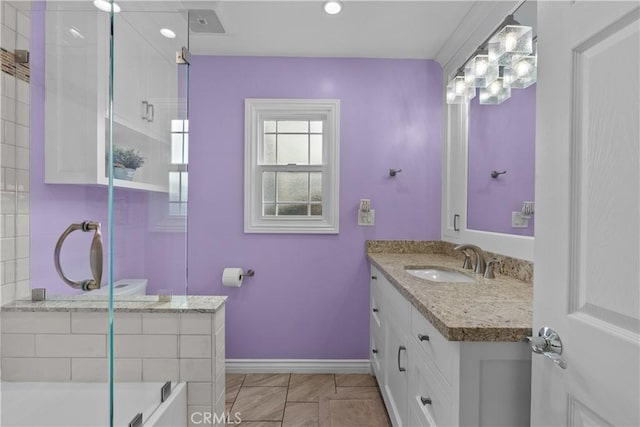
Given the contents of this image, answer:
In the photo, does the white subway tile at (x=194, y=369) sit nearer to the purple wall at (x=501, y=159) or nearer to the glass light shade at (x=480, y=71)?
the purple wall at (x=501, y=159)

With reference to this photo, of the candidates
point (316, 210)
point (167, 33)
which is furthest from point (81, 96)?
point (316, 210)

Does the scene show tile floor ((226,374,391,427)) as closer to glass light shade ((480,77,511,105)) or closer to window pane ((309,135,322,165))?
window pane ((309,135,322,165))

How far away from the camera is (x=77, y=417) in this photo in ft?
4.28

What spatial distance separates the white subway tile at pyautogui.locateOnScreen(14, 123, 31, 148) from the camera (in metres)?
1.44

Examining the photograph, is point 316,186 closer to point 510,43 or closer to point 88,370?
point 510,43

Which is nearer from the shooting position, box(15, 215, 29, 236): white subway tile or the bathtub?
the bathtub

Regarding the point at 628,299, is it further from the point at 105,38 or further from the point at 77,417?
the point at 105,38

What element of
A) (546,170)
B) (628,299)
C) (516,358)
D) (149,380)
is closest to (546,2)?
(546,170)

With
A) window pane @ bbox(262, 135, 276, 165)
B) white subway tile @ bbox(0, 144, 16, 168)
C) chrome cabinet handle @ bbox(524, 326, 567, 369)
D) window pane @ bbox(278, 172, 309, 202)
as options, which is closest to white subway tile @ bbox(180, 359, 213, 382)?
white subway tile @ bbox(0, 144, 16, 168)

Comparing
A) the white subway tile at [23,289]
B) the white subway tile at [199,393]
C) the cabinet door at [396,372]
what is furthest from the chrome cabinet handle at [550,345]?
the white subway tile at [23,289]

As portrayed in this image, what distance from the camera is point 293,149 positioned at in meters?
2.56

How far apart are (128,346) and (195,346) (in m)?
0.29

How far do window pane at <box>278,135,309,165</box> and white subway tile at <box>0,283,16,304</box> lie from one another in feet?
5.60

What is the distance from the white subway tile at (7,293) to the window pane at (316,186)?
176cm
